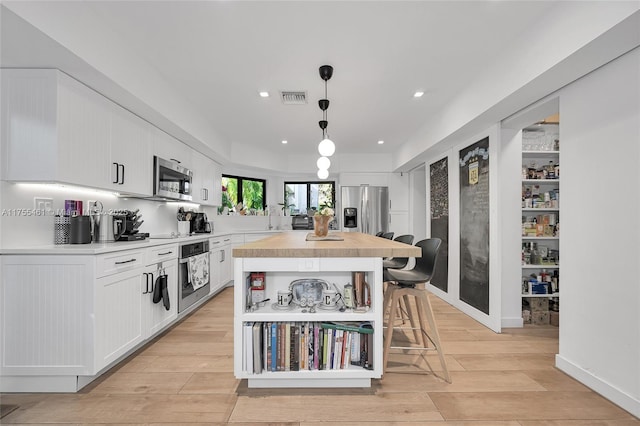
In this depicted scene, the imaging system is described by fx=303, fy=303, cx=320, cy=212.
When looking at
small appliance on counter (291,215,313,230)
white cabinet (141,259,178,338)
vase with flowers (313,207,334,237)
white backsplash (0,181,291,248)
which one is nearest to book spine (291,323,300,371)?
vase with flowers (313,207,334,237)

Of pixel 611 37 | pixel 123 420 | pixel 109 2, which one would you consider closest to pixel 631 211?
pixel 611 37

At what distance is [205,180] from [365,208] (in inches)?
120

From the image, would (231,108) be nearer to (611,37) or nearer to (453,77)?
(453,77)

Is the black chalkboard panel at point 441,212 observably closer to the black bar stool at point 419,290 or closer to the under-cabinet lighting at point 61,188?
the black bar stool at point 419,290

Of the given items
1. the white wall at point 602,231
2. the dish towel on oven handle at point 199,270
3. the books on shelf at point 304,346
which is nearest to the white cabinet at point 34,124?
the dish towel on oven handle at point 199,270

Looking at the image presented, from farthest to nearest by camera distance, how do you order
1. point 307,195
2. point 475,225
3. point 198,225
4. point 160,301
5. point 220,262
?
point 307,195 < point 220,262 < point 198,225 < point 475,225 < point 160,301

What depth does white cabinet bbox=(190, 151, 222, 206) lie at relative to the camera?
14.1ft

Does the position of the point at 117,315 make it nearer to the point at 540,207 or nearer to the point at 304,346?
the point at 304,346

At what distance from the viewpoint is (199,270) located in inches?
140

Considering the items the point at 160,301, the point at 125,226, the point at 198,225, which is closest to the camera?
the point at 125,226

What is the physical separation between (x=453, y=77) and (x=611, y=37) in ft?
4.38

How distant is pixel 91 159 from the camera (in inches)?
91.6

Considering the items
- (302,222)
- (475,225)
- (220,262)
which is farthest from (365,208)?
(220,262)

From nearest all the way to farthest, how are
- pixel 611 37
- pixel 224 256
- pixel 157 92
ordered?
pixel 611 37
pixel 157 92
pixel 224 256
